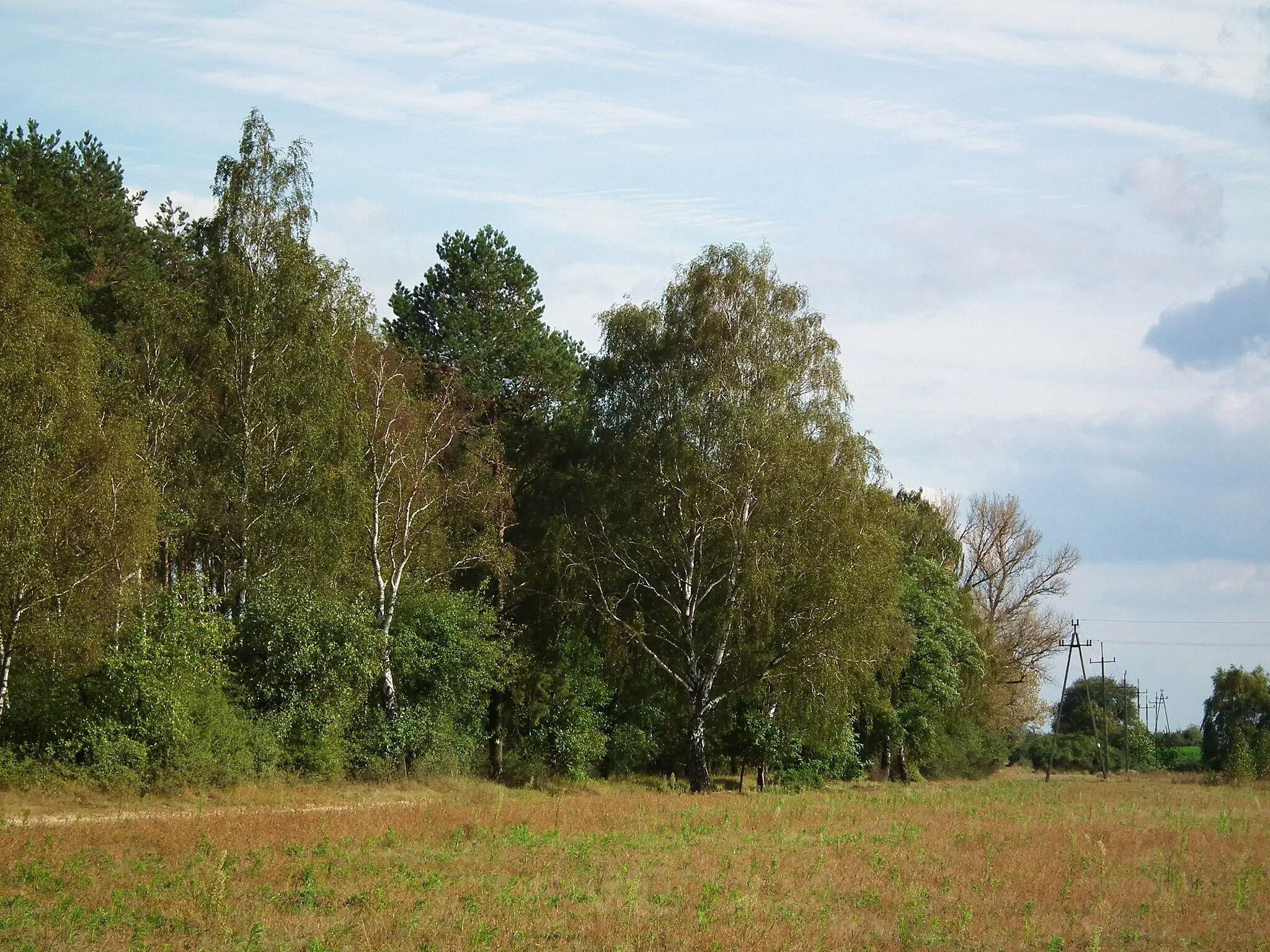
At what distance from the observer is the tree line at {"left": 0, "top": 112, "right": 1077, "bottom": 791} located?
2644cm

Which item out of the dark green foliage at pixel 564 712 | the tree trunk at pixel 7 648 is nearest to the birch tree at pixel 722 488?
the dark green foliage at pixel 564 712

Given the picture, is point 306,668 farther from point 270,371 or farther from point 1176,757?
point 1176,757

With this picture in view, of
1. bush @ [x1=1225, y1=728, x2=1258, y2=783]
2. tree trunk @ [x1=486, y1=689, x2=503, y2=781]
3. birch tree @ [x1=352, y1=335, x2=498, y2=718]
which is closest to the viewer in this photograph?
birch tree @ [x1=352, y1=335, x2=498, y2=718]

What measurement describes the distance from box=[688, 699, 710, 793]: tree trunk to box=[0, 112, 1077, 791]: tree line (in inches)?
3.7

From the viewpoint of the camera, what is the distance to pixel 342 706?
100 ft

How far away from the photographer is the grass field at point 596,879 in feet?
48.5

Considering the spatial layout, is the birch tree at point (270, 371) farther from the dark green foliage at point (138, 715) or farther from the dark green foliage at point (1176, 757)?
the dark green foliage at point (1176, 757)

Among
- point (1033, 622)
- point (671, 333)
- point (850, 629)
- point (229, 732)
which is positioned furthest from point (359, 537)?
point (1033, 622)

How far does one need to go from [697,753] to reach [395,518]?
39.0 feet

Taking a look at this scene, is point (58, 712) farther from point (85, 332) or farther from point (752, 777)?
point (752, 777)

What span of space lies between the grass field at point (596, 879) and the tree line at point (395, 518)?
13.0 feet

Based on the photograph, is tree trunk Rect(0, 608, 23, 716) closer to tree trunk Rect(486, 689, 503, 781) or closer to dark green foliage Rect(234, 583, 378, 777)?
dark green foliage Rect(234, 583, 378, 777)

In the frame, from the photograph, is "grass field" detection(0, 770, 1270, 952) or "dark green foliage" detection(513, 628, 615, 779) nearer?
"grass field" detection(0, 770, 1270, 952)

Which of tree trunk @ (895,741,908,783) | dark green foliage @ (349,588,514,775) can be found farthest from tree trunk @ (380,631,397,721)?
tree trunk @ (895,741,908,783)
